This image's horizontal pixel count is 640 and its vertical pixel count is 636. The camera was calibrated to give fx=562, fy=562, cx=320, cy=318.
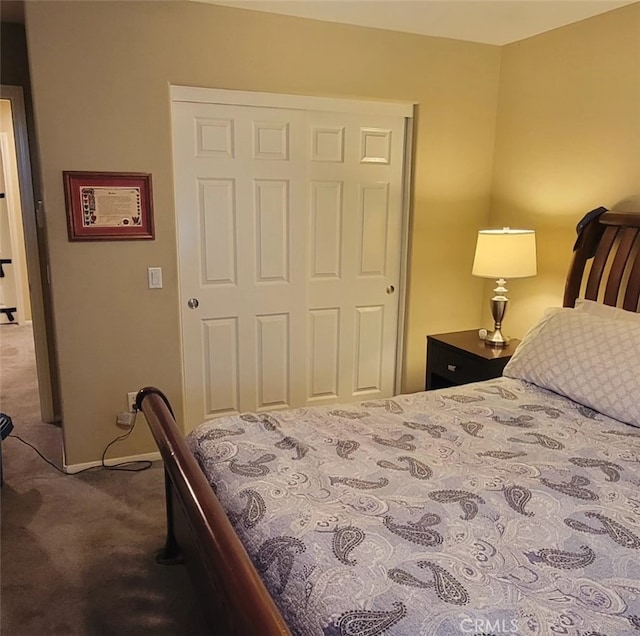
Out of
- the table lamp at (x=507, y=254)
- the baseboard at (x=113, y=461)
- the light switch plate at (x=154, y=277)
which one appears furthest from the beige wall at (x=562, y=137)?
the baseboard at (x=113, y=461)

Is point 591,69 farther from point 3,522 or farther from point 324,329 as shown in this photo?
point 3,522

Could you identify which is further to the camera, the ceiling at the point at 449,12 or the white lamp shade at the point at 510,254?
the white lamp shade at the point at 510,254

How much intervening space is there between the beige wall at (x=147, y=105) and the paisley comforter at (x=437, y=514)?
1.24m

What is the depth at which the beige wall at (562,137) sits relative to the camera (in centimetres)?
278

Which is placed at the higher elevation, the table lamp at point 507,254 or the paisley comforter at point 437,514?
the table lamp at point 507,254

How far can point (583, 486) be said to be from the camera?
5.29 feet

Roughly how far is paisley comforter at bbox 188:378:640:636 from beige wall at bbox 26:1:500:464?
124 centimetres

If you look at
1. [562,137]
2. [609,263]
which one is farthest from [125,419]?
[562,137]

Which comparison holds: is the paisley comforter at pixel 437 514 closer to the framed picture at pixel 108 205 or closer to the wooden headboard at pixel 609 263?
the wooden headboard at pixel 609 263

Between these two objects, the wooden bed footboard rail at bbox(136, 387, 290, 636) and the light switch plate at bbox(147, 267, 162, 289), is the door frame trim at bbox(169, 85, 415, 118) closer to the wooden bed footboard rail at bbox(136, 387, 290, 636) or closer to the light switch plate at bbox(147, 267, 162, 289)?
the light switch plate at bbox(147, 267, 162, 289)

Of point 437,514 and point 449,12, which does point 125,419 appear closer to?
point 437,514

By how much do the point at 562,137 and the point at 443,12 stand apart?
0.94 metres

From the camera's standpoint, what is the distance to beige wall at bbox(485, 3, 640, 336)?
278 cm

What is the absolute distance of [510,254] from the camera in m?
3.03
